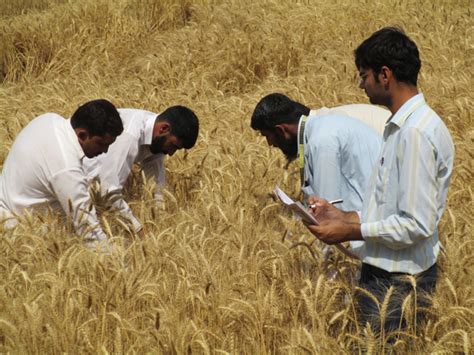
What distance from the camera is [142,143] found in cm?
474

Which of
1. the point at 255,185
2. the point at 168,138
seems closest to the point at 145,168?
the point at 168,138

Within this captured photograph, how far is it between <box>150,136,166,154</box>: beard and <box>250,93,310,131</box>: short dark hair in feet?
2.90

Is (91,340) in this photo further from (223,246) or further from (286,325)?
(223,246)

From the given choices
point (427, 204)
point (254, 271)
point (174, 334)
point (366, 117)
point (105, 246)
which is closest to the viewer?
point (427, 204)

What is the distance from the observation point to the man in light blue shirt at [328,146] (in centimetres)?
357

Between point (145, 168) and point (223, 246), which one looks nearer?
point (223, 246)

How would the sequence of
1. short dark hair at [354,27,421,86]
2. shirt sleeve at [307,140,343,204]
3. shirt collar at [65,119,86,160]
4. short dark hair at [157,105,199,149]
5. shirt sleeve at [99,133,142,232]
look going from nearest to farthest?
1. short dark hair at [354,27,421,86]
2. shirt sleeve at [307,140,343,204]
3. shirt collar at [65,119,86,160]
4. shirt sleeve at [99,133,142,232]
5. short dark hair at [157,105,199,149]

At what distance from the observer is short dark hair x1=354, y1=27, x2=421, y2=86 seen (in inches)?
97.3

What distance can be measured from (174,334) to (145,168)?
7.30ft

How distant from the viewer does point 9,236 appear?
3721 millimetres

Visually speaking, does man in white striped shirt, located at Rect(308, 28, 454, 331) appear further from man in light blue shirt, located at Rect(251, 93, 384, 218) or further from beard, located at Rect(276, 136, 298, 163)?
Result: beard, located at Rect(276, 136, 298, 163)

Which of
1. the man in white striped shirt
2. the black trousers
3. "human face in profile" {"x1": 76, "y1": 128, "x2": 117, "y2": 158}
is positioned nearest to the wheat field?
the black trousers

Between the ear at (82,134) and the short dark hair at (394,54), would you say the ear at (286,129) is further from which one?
the short dark hair at (394,54)

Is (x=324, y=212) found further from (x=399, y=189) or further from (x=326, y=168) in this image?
(x=326, y=168)
